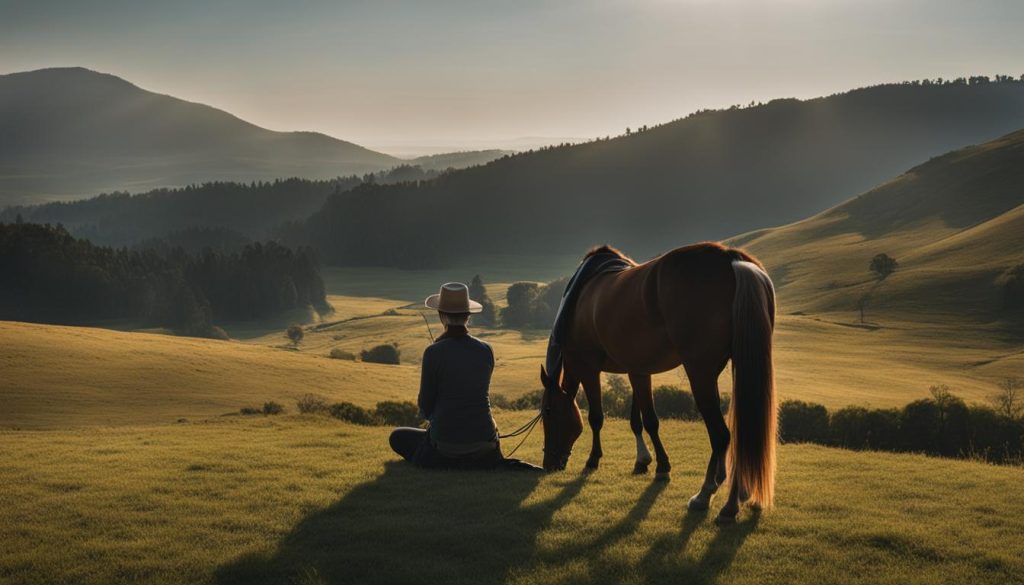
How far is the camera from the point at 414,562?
7.42m

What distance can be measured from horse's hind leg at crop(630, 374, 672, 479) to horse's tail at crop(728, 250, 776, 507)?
2336 millimetres

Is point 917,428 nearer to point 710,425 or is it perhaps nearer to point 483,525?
point 710,425

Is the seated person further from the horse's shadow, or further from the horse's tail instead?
the horse's tail

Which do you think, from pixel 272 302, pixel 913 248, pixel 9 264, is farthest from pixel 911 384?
pixel 9 264

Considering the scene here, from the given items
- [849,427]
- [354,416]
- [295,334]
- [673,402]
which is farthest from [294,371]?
[295,334]

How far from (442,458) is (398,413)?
20.2 meters

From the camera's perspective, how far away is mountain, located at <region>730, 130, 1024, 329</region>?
4102 inches

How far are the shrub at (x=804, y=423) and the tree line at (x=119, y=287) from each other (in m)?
133

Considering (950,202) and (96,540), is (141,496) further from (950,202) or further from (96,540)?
(950,202)

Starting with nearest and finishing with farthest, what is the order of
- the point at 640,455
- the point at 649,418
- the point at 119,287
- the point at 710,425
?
the point at 710,425, the point at 649,418, the point at 640,455, the point at 119,287

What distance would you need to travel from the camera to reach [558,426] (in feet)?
39.2

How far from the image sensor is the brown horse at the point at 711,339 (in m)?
8.54

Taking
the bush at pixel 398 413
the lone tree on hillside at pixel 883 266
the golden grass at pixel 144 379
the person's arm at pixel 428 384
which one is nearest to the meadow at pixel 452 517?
the person's arm at pixel 428 384

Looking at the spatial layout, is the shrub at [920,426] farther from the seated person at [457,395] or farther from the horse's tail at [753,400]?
the horse's tail at [753,400]
